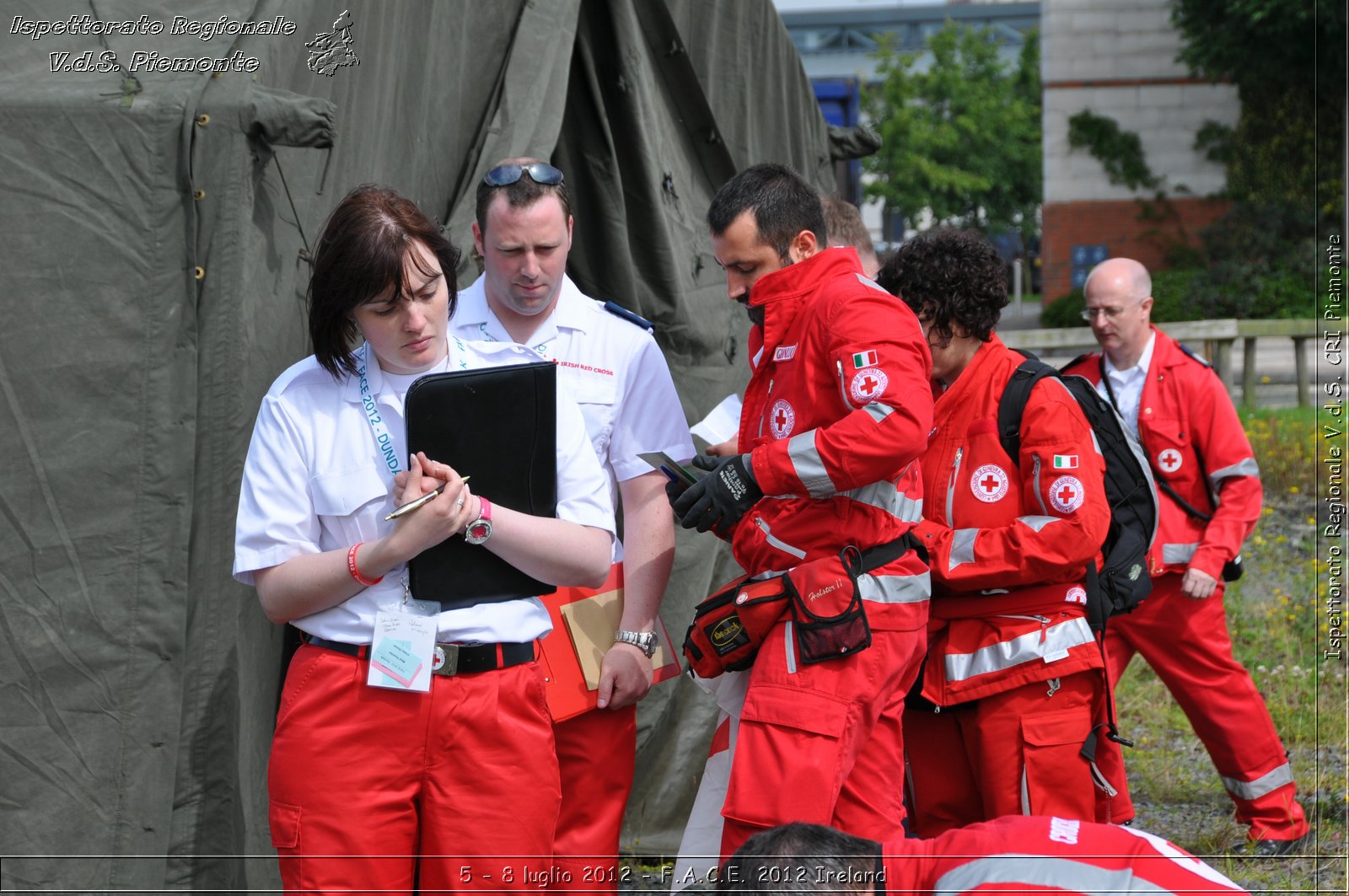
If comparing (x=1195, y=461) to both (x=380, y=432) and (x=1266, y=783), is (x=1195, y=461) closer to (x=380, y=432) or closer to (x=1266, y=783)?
(x=1266, y=783)

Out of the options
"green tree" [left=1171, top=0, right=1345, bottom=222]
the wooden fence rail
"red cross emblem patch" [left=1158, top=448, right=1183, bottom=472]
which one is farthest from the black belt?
"green tree" [left=1171, top=0, right=1345, bottom=222]

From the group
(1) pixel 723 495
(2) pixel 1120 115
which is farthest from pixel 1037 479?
(2) pixel 1120 115

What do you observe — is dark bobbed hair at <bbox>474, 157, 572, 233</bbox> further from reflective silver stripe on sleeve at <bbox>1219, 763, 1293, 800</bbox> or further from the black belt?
reflective silver stripe on sleeve at <bbox>1219, 763, 1293, 800</bbox>

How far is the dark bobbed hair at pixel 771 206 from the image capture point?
2904mm

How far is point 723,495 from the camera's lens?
9.04 ft

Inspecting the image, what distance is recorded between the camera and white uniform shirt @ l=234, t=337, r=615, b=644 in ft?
7.91

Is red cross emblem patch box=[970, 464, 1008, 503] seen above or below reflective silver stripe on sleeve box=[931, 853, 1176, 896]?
above

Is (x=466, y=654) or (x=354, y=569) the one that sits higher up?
(x=354, y=569)

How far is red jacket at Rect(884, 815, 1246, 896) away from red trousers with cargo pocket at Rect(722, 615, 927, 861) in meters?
0.54

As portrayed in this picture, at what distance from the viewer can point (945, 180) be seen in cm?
3500

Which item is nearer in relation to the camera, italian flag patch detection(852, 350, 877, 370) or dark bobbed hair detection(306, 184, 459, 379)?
dark bobbed hair detection(306, 184, 459, 379)

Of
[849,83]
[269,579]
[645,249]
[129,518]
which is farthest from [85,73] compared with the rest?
[849,83]

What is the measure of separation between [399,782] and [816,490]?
100 centimetres

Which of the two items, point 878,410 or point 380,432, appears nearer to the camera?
point 380,432
